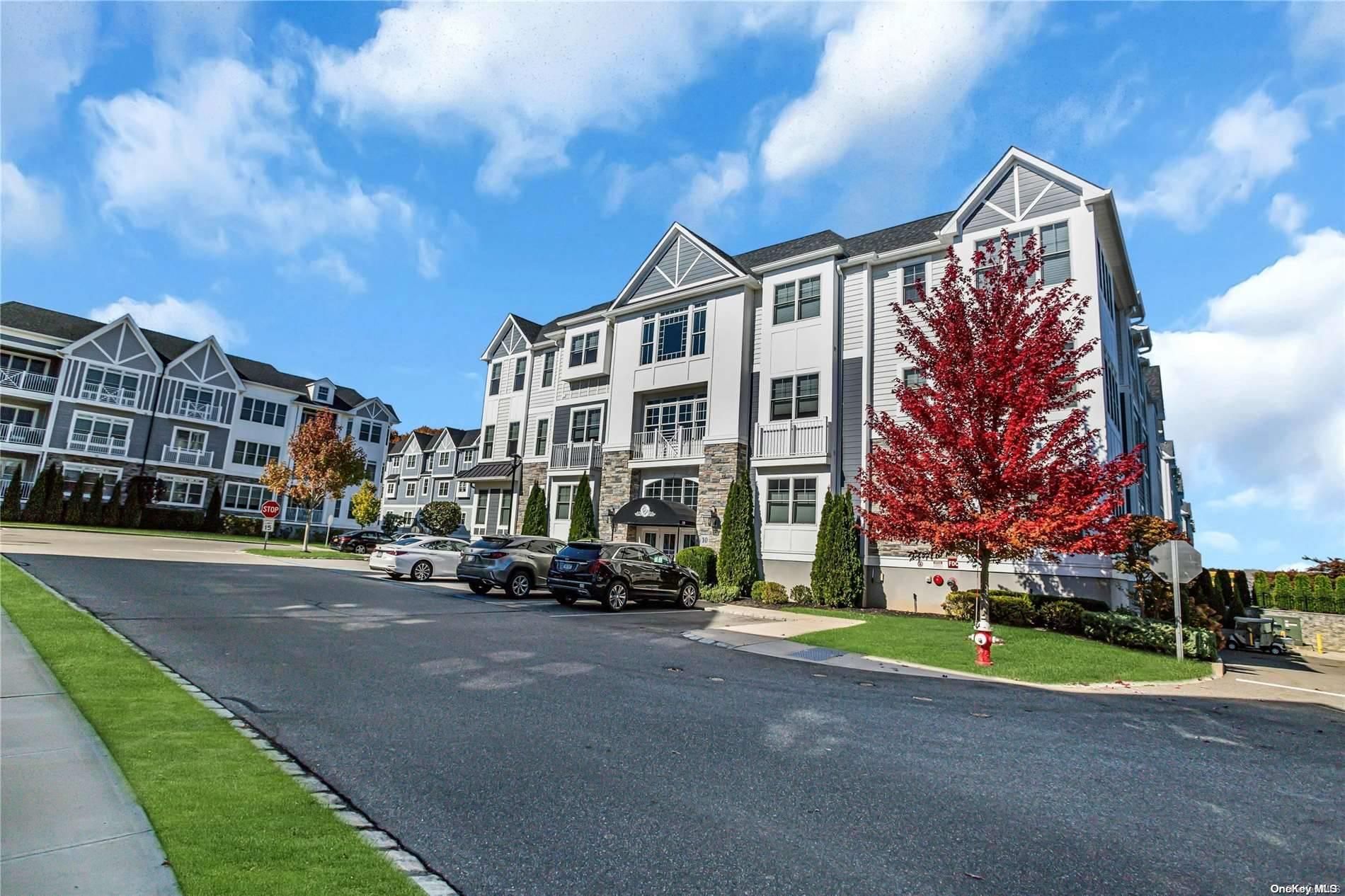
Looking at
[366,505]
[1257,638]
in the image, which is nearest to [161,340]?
[366,505]

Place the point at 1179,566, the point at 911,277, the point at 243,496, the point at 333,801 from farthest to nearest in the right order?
1. the point at 243,496
2. the point at 911,277
3. the point at 1179,566
4. the point at 333,801

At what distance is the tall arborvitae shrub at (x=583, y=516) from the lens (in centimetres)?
2719

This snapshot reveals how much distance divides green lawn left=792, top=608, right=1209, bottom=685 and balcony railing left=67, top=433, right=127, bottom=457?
1841 inches

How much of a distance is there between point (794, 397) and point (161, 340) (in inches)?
1842

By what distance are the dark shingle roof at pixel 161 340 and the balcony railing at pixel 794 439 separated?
42.4 metres

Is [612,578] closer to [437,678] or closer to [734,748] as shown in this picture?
[437,678]

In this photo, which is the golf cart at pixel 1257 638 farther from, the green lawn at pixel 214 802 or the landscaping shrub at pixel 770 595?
the green lawn at pixel 214 802

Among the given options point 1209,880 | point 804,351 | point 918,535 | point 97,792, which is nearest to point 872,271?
point 804,351

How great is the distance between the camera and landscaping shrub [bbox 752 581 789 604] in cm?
2134

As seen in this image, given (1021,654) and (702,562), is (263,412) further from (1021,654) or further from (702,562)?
(1021,654)

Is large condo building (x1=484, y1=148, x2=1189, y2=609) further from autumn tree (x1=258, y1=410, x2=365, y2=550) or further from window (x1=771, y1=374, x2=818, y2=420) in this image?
autumn tree (x1=258, y1=410, x2=365, y2=550)

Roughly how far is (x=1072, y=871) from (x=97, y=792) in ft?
19.8

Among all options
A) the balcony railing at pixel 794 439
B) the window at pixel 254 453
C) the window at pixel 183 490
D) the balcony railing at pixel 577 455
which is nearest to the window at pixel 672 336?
the balcony railing at pixel 577 455

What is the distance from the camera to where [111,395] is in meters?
41.9
